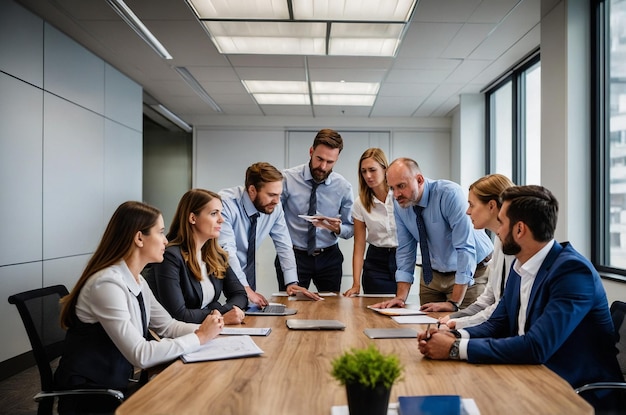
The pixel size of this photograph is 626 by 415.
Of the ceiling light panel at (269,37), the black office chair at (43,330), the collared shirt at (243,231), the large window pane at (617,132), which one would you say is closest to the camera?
the black office chair at (43,330)

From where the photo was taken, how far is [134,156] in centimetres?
641

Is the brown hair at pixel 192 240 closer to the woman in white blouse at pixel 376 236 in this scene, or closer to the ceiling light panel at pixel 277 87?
the woman in white blouse at pixel 376 236

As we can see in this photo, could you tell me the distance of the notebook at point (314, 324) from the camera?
2.19 metres

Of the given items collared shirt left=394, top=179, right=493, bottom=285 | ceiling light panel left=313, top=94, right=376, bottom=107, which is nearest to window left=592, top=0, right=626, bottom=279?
collared shirt left=394, top=179, right=493, bottom=285

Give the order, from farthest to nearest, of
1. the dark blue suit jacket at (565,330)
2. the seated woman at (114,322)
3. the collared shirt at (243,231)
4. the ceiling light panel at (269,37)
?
1. the ceiling light panel at (269,37)
2. the collared shirt at (243,231)
3. the seated woman at (114,322)
4. the dark blue suit jacket at (565,330)

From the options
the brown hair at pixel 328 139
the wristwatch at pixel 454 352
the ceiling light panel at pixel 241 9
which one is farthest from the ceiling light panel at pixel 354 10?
the wristwatch at pixel 454 352

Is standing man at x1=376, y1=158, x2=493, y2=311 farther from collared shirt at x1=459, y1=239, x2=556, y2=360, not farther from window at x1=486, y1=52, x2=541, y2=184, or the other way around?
window at x1=486, y1=52, x2=541, y2=184

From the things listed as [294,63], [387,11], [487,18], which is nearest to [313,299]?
[387,11]

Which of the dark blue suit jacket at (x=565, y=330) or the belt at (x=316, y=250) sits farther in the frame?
the belt at (x=316, y=250)

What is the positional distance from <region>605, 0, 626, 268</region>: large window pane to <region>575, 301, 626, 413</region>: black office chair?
6.43 feet

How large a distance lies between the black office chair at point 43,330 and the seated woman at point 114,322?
0.08 meters

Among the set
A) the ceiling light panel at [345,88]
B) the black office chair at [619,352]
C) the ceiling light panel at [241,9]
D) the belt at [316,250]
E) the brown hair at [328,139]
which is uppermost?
the ceiling light panel at [241,9]

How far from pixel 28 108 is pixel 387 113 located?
5256mm

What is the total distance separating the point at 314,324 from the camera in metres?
2.23
